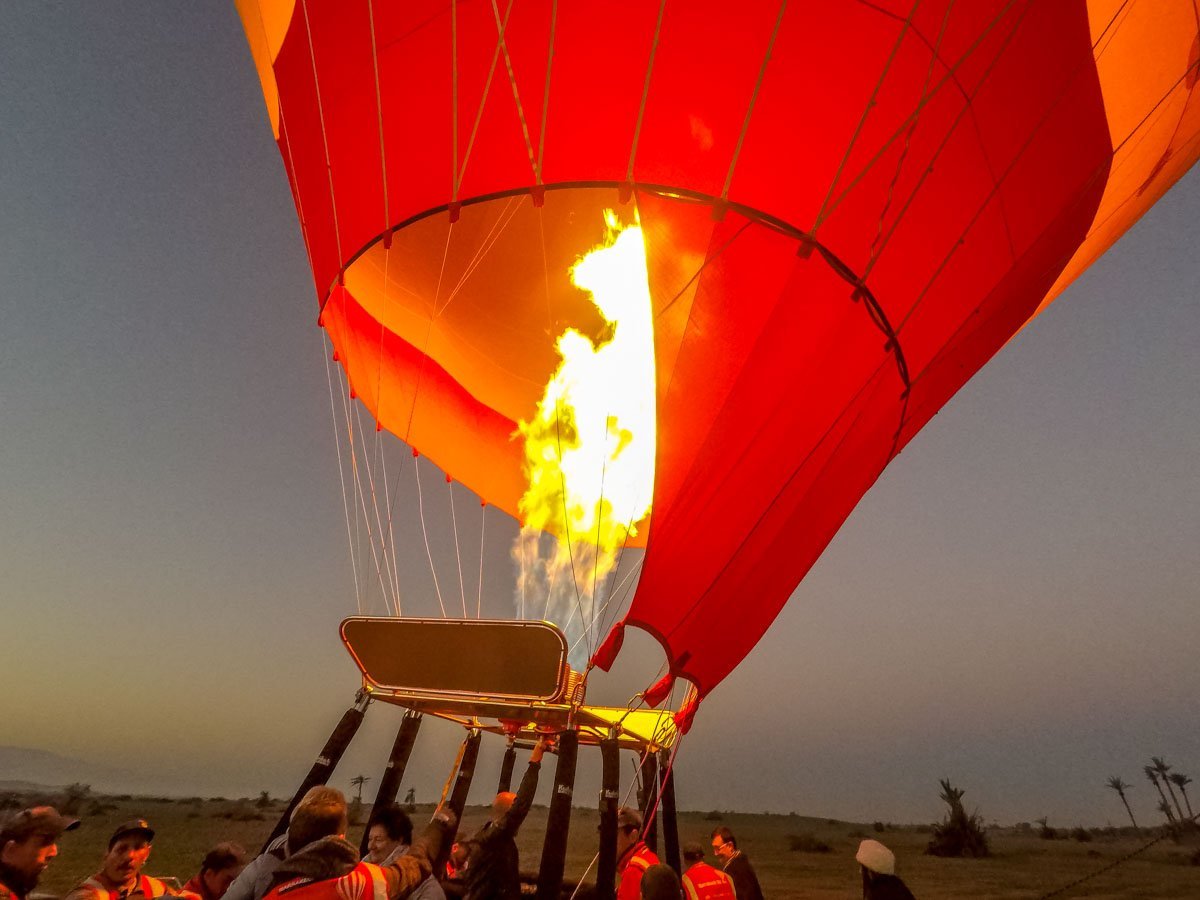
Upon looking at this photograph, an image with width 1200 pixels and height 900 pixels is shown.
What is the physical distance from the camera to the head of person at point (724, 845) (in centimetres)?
521

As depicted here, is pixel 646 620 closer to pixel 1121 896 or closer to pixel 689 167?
pixel 689 167

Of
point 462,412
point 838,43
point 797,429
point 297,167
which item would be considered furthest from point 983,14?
point 462,412

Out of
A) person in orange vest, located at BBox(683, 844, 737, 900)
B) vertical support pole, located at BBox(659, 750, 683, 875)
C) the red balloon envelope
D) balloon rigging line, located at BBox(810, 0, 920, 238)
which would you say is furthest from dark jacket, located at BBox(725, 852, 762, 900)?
balloon rigging line, located at BBox(810, 0, 920, 238)

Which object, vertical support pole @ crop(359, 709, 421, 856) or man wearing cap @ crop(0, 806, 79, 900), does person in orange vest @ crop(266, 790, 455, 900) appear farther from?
vertical support pole @ crop(359, 709, 421, 856)

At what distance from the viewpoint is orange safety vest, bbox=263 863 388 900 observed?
1814mm

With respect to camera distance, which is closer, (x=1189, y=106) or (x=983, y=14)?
(x=983, y=14)

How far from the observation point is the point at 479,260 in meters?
6.42

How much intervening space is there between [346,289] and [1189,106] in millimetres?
6941

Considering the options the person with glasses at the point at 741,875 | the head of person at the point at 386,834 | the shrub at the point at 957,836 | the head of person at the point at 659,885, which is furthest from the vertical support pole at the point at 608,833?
the shrub at the point at 957,836

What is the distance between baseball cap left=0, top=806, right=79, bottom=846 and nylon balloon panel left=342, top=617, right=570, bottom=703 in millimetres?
1517

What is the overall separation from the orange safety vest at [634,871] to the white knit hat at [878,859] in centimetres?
138

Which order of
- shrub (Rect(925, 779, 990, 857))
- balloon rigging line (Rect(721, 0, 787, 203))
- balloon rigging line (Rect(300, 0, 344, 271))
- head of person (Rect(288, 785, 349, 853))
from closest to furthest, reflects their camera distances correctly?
head of person (Rect(288, 785, 349, 853)), balloon rigging line (Rect(721, 0, 787, 203)), balloon rigging line (Rect(300, 0, 344, 271)), shrub (Rect(925, 779, 990, 857))

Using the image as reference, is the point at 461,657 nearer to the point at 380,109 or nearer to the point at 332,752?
the point at 332,752

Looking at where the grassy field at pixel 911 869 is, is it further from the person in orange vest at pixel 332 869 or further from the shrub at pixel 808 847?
the person in orange vest at pixel 332 869
